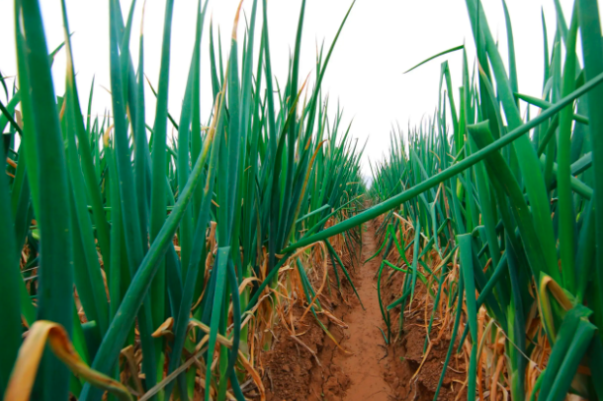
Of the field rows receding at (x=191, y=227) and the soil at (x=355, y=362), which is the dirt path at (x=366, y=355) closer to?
the soil at (x=355, y=362)

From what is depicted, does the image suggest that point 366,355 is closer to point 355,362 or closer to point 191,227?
point 355,362

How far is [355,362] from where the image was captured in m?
1.39

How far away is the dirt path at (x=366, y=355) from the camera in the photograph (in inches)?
47.3

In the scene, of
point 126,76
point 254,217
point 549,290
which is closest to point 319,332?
point 254,217

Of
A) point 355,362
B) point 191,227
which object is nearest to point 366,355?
point 355,362

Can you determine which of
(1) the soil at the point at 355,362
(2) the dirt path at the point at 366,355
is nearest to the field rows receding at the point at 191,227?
(1) the soil at the point at 355,362

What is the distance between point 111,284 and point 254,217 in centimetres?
44

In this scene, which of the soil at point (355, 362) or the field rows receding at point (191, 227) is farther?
the soil at point (355, 362)

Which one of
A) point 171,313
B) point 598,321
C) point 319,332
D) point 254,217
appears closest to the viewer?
point 598,321

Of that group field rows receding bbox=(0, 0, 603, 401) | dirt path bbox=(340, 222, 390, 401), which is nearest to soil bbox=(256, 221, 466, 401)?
dirt path bbox=(340, 222, 390, 401)

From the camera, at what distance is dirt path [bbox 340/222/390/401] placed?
3.94ft

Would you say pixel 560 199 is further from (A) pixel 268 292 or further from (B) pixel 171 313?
(A) pixel 268 292

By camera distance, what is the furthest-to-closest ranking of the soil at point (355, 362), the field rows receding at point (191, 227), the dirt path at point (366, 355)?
the dirt path at point (366, 355)
the soil at point (355, 362)
the field rows receding at point (191, 227)

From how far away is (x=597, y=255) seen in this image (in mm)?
350
